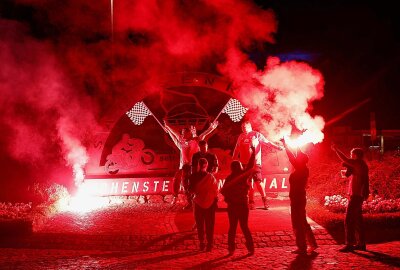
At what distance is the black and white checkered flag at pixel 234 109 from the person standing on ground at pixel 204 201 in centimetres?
658

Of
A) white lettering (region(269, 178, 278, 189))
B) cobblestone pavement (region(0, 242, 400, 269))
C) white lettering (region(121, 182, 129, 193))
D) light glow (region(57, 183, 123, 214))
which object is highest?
white lettering (region(269, 178, 278, 189))

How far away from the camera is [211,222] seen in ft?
25.9

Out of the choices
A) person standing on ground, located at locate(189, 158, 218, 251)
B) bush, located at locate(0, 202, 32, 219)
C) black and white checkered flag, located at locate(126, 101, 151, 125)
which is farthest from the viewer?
black and white checkered flag, located at locate(126, 101, 151, 125)

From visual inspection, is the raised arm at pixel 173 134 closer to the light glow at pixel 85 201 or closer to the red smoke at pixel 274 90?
the red smoke at pixel 274 90

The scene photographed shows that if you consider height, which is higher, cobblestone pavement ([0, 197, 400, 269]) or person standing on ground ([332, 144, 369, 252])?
person standing on ground ([332, 144, 369, 252])

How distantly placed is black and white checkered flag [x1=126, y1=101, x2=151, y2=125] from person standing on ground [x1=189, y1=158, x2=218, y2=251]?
22.7ft

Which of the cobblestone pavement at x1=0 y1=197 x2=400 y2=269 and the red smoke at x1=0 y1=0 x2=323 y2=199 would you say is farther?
the red smoke at x1=0 y1=0 x2=323 y2=199

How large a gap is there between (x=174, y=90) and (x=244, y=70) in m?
2.29

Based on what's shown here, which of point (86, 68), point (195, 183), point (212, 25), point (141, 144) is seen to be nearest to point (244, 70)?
point (212, 25)

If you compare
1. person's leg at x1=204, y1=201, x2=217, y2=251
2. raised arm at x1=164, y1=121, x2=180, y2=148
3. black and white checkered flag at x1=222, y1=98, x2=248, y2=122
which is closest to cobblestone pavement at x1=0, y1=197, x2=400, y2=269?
person's leg at x1=204, y1=201, x2=217, y2=251

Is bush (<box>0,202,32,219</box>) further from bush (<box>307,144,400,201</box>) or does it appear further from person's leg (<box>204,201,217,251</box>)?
bush (<box>307,144,400,201</box>)

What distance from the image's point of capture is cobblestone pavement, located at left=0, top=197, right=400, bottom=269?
23.3 ft

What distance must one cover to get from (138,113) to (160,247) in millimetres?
6972

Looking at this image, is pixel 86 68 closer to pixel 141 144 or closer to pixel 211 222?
pixel 141 144
